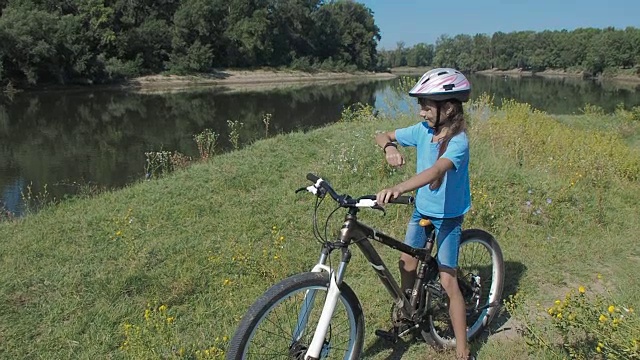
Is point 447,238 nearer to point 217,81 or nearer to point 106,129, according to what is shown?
point 106,129

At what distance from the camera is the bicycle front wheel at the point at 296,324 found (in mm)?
2299

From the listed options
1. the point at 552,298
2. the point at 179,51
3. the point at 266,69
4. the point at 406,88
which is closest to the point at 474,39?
the point at 266,69

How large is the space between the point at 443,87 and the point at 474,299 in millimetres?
1635

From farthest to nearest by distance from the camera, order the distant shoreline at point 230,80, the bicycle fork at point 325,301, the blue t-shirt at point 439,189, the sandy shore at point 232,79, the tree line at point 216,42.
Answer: the sandy shore at point 232,79 < the distant shoreline at point 230,80 < the tree line at point 216,42 < the blue t-shirt at point 439,189 < the bicycle fork at point 325,301

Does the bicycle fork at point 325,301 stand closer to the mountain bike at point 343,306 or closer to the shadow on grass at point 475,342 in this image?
the mountain bike at point 343,306

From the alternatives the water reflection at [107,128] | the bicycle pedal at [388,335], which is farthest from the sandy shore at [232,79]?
the bicycle pedal at [388,335]

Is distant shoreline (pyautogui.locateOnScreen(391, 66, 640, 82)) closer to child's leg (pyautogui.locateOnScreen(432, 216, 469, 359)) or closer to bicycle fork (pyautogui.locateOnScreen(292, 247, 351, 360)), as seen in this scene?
child's leg (pyautogui.locateOnScreen(432, 216, 469, 359))

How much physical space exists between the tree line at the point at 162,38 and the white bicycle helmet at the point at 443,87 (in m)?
43.3

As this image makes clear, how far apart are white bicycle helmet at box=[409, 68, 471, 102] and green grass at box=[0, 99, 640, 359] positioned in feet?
5.69

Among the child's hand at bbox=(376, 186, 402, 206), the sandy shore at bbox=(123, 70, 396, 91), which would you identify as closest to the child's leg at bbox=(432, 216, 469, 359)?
Result: the child's hand at bbox=(376, 186, 402, 206)

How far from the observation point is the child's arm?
2303 millimetres

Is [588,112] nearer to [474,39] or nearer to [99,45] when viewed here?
[99,45]

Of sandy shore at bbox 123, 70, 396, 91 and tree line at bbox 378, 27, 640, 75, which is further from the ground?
tree line at bbox 378, 27, 640, 75

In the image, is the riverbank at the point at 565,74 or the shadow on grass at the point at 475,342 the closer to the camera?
the shadow on grass at the point at 475,342
